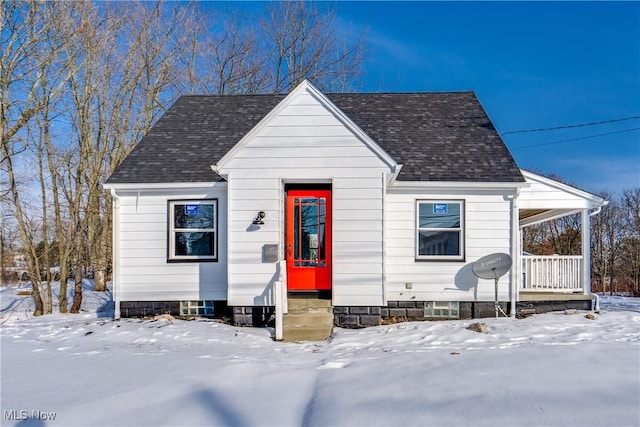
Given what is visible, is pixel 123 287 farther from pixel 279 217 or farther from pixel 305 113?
pixel 305 113

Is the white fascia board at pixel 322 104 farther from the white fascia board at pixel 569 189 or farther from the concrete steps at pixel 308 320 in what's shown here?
the white fascia board at pixel 569 189

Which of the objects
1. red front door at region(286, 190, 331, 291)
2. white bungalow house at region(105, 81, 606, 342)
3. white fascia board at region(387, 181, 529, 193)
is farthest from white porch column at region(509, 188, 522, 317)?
red front door at region(286, 190, 331, 291)

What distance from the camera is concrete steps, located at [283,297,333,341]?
7.11m

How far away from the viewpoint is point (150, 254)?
8.91 meters

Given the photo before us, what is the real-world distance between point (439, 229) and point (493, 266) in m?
1.25

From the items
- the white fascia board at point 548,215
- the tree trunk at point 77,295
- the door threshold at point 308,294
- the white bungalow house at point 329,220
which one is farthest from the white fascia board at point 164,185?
the white fascia board at point 548,215

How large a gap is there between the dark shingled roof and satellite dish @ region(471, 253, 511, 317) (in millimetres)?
1547

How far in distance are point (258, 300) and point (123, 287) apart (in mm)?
3057

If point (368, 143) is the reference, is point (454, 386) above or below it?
below

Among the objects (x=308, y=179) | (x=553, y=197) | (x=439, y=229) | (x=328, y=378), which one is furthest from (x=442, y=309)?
(x=328, y=378)

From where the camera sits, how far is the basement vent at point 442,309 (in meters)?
8.77

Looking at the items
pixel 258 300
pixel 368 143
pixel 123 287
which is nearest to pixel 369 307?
pixel 258 300

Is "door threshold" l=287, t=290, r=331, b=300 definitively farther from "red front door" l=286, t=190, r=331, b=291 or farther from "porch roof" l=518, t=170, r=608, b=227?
"porch roof" l=518, t=170, r=608, b=227

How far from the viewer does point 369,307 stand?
316 inches
